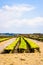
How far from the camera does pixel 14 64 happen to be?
1316cm

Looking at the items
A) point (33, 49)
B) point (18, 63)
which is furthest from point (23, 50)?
point (18, 63)

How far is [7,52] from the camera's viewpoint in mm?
20000

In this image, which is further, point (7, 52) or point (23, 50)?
point (23, 50)

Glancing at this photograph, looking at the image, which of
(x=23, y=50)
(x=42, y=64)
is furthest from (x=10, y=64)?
(x=23, y=50)

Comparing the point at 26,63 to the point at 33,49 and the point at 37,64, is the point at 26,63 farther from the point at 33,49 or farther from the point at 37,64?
the point at 33,49

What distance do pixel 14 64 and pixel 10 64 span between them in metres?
0.33

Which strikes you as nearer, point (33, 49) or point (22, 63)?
point (22, 63)

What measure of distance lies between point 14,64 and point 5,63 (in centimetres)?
81

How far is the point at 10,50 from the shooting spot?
67.6ft

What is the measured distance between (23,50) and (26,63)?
316 inches

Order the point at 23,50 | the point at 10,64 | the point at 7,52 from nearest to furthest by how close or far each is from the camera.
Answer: the point at 10,64
the point at 7,52
the point at 23,50

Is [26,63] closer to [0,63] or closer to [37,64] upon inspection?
[37,64]

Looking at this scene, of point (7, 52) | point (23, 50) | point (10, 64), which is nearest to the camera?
point (10, 64)

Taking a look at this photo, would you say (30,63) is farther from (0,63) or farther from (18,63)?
(0,63)
